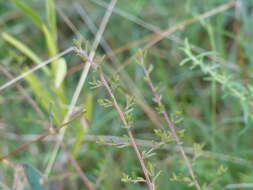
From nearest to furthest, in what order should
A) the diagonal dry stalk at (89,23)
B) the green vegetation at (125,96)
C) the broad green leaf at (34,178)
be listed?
the broad green leaf at (34,178)
the green vegetation at (125,96)
the diagonal dry stalk at (89,23)

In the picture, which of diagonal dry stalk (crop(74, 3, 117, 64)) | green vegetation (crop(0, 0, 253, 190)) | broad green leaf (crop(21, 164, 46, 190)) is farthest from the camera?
diagonal dry stalk (crop(74, 3, 117, 64))

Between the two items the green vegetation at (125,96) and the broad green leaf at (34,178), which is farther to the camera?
the green vegetation at (125,96)

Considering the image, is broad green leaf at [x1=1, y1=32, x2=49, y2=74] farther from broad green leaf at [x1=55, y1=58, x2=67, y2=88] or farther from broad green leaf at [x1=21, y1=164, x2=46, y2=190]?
broad green leaf at [x1=21, y1=164, x2=46, y2=190]

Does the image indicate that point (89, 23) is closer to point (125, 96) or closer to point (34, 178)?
point (125, 96)

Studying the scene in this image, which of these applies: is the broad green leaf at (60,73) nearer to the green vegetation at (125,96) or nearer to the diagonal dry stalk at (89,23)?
the green vegetation at (125,96)

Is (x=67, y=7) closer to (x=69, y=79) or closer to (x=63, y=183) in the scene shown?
(x=69, y=79)

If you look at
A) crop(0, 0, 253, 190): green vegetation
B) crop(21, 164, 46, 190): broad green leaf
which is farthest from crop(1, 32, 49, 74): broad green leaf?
crop(21, 164, 46, 190): broad green leaf

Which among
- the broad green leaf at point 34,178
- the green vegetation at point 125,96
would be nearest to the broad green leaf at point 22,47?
the green vegetation at point 125,96
